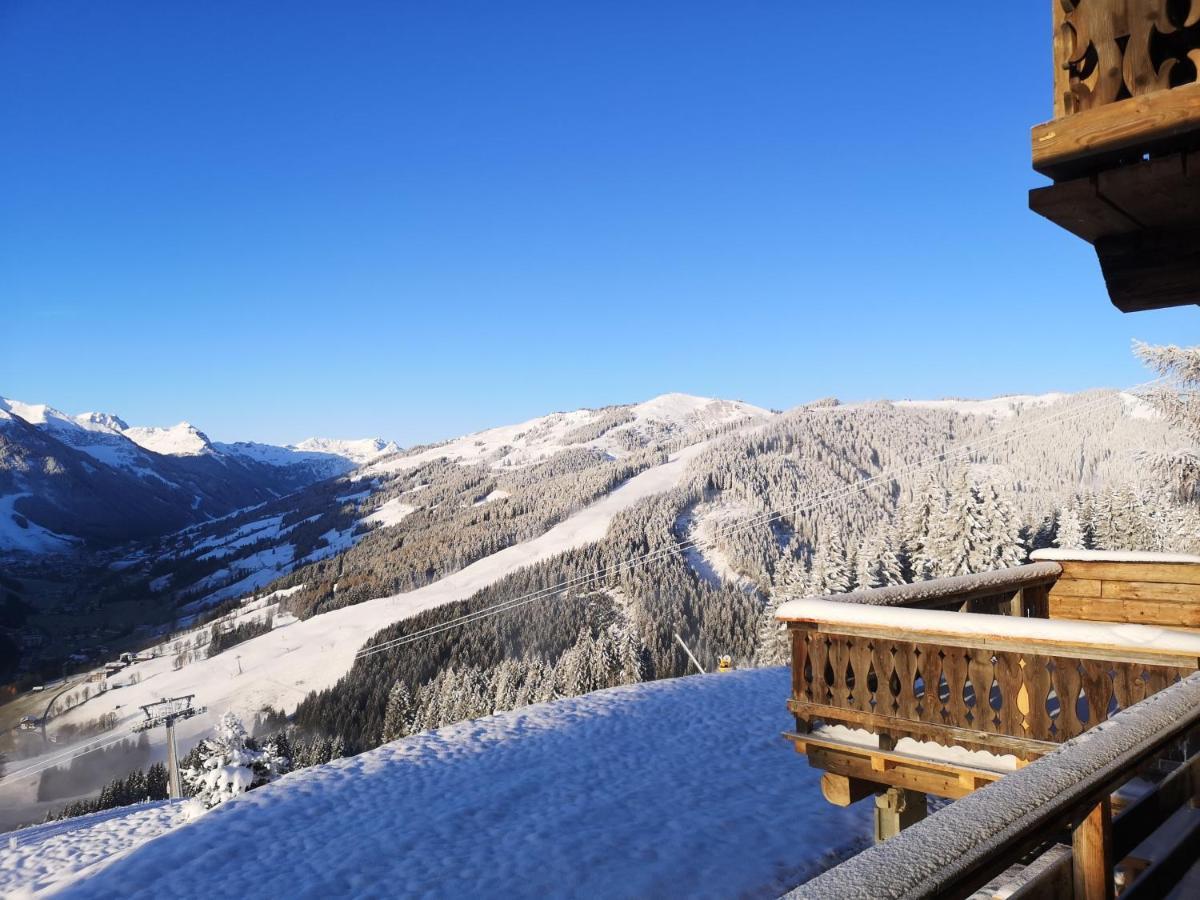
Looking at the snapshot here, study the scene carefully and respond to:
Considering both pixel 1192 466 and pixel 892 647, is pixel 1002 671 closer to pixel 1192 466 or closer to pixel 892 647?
pixel 892 647

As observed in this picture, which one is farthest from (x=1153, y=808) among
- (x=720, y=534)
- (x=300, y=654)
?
(x=300, y=654)

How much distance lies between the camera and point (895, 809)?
6.56 meters

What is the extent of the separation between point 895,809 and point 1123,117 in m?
5.93

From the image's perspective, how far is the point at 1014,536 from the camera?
28359mm

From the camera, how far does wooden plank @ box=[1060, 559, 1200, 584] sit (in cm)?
762

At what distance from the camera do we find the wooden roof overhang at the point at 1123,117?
249cm

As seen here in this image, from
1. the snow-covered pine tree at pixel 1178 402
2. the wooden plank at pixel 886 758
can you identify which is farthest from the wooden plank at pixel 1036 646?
the snow-covered pine tree at pixel 1178 402

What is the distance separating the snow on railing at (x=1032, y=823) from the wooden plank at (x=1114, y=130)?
182 cm

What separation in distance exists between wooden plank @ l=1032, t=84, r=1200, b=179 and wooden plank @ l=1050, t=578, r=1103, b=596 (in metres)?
7.14

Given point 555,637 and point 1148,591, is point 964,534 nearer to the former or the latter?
point 1148,591

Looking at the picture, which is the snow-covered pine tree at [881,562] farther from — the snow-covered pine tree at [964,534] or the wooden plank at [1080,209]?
the wooden plank at [1080,209]

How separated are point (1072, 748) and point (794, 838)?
916cm

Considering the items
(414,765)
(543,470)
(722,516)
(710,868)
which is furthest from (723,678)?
(543,470)

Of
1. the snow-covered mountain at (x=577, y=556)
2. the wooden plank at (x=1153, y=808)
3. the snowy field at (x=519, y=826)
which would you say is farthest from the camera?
the snow-covered mountain at (x=577, y=556)
